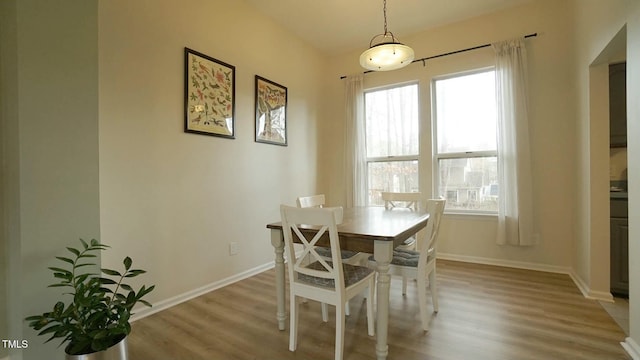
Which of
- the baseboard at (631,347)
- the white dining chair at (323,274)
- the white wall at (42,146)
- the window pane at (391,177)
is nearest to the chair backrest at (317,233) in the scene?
the white dining chair at (323,274)

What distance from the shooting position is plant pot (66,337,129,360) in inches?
48.9

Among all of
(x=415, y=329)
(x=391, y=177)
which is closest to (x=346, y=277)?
(x=415, y=329)

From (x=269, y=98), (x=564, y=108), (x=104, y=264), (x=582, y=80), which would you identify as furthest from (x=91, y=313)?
(x=564, y=108)

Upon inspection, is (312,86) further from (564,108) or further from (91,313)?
(91,313)

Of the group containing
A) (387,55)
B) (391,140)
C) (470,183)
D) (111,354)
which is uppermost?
(387,55)

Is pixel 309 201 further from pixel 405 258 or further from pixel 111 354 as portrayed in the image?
pixel 111 354

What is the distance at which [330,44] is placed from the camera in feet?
13.8

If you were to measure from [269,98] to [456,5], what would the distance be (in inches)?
94.2

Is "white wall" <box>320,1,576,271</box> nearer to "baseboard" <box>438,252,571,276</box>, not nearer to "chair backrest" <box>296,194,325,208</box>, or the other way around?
"baseboard" <box>438,252,571,276</box>

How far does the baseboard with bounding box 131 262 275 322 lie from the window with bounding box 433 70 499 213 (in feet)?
8.27

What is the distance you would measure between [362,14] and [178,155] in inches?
103

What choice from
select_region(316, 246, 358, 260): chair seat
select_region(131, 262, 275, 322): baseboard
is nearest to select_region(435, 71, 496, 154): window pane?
select_region(316, 246, 358, 260): chair seat

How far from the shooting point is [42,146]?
4.70ft

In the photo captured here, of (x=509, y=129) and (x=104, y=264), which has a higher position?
(x=509, y=129)
